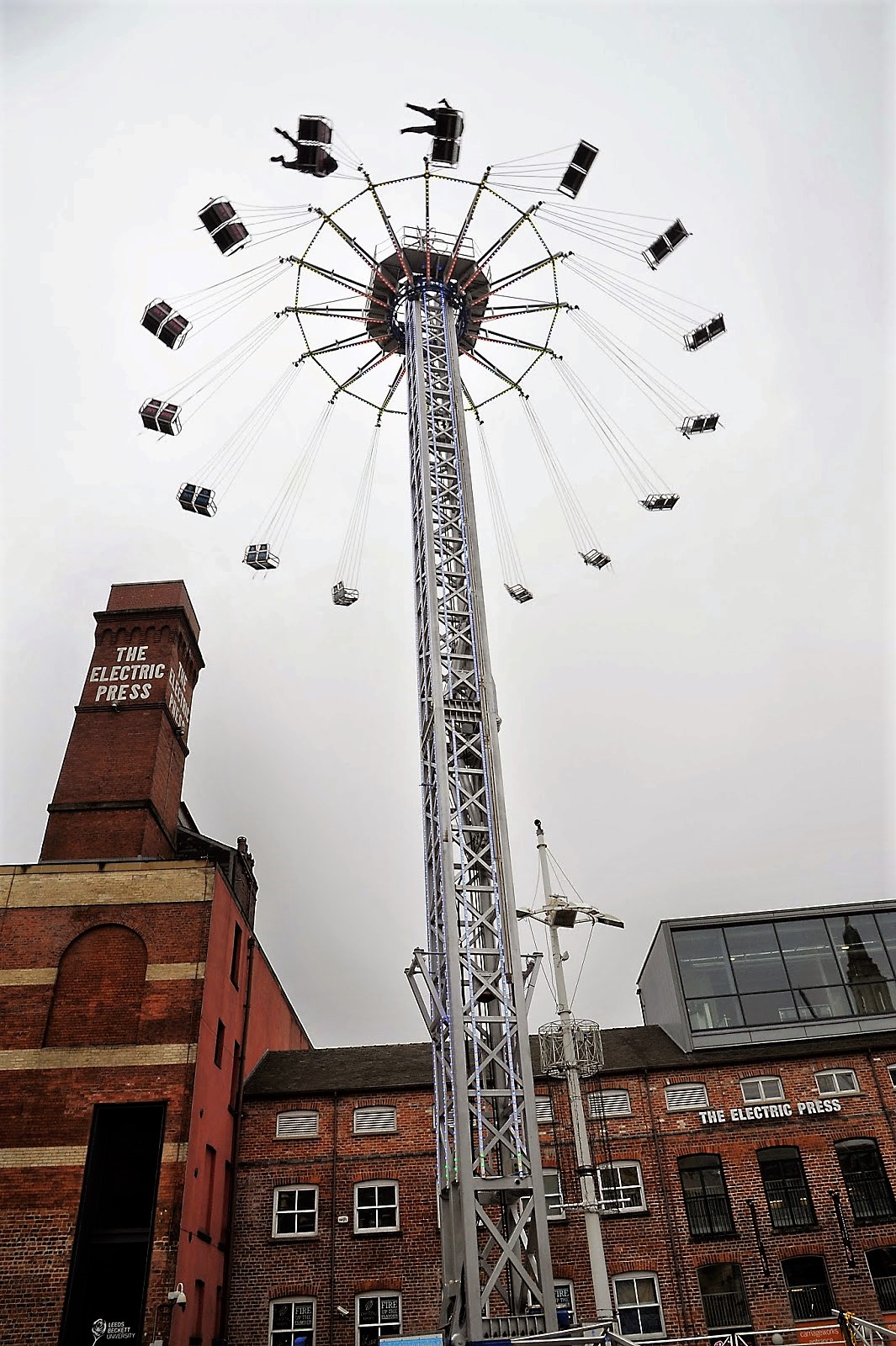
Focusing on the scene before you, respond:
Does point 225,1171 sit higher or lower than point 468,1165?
higher

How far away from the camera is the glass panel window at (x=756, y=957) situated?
1243 inches

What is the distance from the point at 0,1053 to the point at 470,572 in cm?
1612

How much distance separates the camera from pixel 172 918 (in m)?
25.5

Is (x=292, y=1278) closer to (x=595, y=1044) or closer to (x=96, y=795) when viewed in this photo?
Result: (x=595, y=1044)

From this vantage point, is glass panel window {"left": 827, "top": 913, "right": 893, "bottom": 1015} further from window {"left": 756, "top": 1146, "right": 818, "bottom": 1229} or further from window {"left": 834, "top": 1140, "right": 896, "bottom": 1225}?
window {"left": 756, "top": 1146, "right": 818, "bottom": 1229}

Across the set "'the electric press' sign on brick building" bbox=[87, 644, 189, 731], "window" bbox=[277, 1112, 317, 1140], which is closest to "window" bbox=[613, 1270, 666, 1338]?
"window" bbox=[277, 1112, 317, 1140]

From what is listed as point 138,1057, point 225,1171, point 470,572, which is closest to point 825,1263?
point 225,1171

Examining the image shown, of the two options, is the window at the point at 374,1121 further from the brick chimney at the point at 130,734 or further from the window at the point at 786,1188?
the window at the point at 786,1188

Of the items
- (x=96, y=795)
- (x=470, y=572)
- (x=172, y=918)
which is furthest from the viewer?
(x=96, y=795)

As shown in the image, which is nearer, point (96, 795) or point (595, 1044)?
point (595, 1044)

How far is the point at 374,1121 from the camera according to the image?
2845 centimetres

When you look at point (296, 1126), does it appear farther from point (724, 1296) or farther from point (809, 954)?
point (809, 954)

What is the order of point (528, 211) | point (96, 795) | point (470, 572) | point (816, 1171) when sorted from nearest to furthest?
1. point (470, 572)
2. point (528, 211)
3. point (816, 1171)
4. point (96, 795)

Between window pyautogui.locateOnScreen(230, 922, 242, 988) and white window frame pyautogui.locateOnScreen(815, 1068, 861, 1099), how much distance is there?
1731 centimetres
